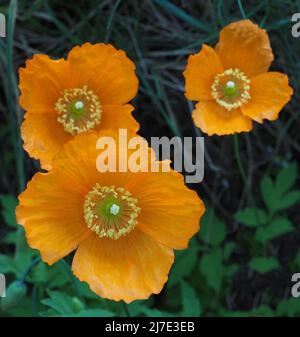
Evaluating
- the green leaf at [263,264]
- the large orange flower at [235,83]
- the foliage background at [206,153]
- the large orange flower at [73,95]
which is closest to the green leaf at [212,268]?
the foliage background at [206,153]

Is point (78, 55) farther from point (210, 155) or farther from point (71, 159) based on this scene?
point (210, 155)

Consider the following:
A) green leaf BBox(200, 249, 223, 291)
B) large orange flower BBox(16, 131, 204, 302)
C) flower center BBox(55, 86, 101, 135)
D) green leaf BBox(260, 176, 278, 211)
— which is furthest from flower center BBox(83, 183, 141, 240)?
green leaf BBox(260, 176, 278, 211)

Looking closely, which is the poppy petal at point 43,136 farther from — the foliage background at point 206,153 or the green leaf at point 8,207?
the green leaf at point 8,207

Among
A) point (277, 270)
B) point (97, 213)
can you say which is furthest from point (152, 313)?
point (277, 270)

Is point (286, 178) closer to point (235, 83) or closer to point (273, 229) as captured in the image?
point (273, 229)

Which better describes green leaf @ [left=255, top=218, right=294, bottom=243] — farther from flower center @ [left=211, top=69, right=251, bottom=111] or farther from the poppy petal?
the poppy petal

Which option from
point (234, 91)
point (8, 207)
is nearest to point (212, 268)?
point (234, 91)
